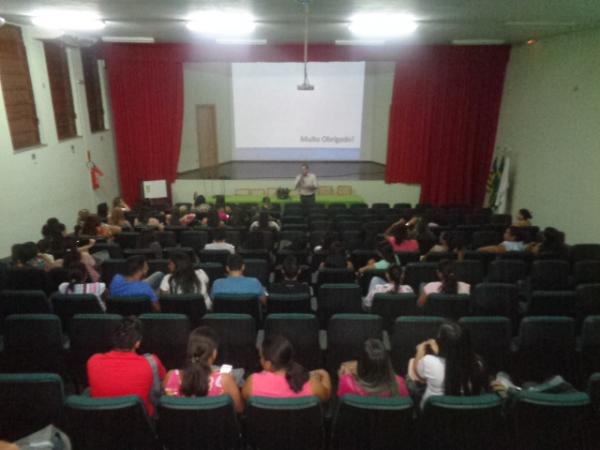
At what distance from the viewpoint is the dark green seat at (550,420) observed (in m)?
2.37

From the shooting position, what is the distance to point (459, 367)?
2.64 metres

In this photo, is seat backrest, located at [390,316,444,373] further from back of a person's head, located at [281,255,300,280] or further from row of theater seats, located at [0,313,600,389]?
back of a person's head, located at [281,255,300,280]

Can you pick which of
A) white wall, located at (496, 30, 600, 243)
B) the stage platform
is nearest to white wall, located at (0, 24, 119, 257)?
the stage platform

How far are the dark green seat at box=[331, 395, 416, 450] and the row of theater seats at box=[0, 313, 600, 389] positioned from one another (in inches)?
40.1

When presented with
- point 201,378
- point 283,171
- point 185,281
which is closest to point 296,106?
point 283,171

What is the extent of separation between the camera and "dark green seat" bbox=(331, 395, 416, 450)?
234cm

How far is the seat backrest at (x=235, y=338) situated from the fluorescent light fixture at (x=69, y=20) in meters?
5.04

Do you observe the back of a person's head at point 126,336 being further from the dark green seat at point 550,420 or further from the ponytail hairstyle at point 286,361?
the dark green seat at point 550,420

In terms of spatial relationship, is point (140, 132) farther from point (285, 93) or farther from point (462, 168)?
point (462, 168)

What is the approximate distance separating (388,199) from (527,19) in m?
6.12

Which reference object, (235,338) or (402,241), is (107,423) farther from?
(402,241)

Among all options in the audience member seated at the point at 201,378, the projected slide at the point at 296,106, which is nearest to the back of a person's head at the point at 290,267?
the audience member seated at the point at 201,378

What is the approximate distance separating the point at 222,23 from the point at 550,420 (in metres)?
6.78

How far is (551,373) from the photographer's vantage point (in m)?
3.65
